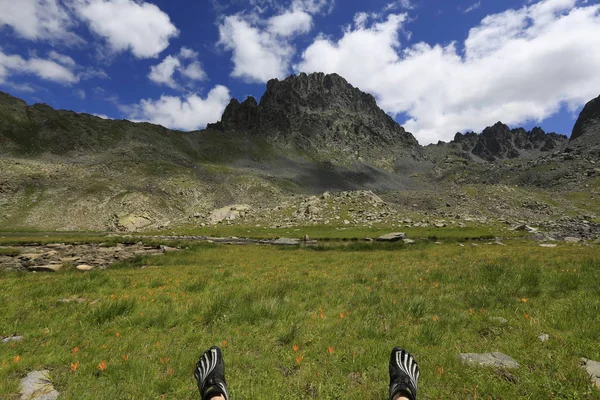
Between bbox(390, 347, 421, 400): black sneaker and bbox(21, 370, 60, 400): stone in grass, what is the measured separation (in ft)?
18.7

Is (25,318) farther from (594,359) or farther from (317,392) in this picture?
(594,359)

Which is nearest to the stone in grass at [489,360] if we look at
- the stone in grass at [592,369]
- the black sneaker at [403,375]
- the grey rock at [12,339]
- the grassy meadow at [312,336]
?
the grassy meadow at [312,336]

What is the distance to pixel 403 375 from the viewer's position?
17.0ft

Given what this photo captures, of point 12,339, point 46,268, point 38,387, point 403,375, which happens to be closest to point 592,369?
point 403,375

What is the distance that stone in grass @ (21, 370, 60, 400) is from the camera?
5012 millimetres

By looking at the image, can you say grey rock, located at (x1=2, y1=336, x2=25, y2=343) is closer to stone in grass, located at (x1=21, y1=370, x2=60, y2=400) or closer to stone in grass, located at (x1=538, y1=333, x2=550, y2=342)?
stone in grass, located at (x1=21, y1=370, x2=60, y2=400)

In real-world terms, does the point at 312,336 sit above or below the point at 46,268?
above

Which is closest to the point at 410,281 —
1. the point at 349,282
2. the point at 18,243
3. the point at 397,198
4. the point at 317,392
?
the point at 349,282

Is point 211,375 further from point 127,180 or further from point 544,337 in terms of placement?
point 127,180

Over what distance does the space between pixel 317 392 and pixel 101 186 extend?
108522mm

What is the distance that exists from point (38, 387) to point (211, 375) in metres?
3.08

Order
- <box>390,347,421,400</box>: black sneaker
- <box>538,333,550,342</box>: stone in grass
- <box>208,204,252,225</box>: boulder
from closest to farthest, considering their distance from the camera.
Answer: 1. <box>390,347,421,400</box>: black sneaker
2. <box>538,333,550,342</box>: stone in grass
3. <box>208,204,252,225</box>: boulder

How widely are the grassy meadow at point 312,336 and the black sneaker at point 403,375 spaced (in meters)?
0.32

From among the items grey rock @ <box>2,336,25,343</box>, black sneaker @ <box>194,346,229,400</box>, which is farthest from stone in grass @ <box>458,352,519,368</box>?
grey rock @ <box>2,336,25,343</box>
